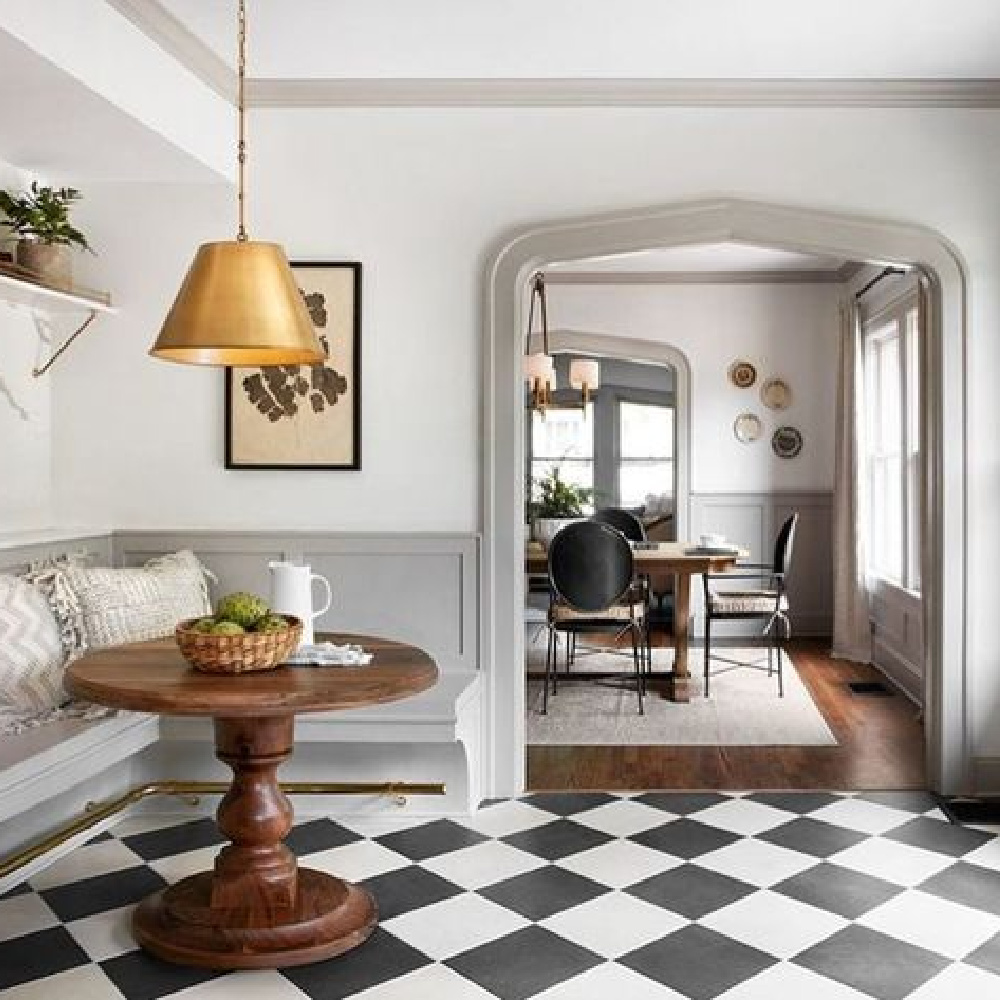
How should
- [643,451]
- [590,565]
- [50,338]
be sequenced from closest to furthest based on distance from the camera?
[50,338]
[590,565]
[643,451]

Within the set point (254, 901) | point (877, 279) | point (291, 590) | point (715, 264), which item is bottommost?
point (254, 901)

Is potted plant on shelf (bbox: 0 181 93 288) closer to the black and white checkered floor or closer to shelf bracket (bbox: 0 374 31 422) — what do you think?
shelf bracket (bbox: 0 374 31 422)

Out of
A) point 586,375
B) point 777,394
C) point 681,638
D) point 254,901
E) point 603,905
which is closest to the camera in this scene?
point 254,901

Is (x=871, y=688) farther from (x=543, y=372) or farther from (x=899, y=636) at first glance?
(x=543, y=372)

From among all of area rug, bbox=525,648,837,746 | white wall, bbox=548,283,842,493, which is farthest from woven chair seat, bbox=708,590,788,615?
white wall, bbox=548,283,842,493

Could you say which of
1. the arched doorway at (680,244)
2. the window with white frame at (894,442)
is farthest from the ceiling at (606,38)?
the window with white frame at (894,442)

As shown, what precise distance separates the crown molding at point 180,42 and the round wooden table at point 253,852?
205 centimetres

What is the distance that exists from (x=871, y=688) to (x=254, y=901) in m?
4.81

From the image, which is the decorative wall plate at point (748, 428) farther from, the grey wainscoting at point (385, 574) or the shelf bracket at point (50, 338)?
the shelf bracket at point (50, 338)

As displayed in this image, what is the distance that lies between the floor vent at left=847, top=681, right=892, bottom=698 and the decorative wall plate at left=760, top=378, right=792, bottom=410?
8.10 feet

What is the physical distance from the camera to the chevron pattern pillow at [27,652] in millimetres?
3961

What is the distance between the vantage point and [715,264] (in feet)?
29.2

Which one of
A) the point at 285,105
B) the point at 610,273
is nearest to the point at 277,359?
the point at 285,105

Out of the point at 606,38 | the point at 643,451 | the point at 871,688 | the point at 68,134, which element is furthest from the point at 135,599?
the point at 643,451
